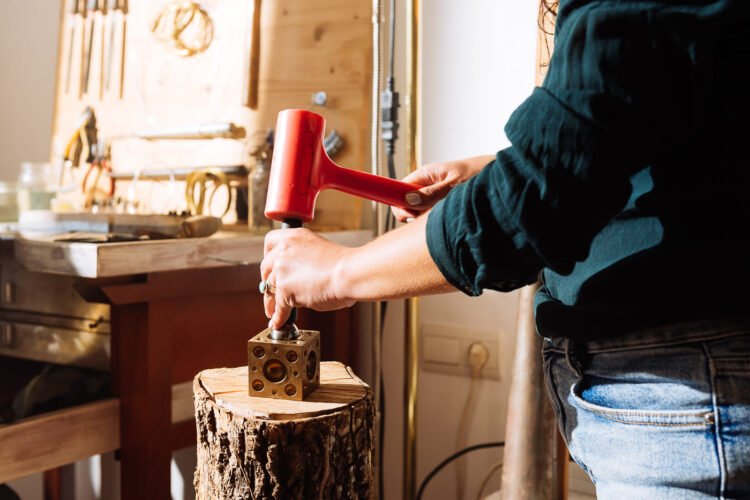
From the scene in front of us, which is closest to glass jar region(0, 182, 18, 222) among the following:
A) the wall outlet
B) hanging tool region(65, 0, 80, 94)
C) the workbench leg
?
hanging tool region(65, 0, 80, 94)

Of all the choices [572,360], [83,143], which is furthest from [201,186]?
[572,360]

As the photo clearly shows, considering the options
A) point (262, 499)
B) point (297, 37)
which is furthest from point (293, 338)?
point (297, 37)

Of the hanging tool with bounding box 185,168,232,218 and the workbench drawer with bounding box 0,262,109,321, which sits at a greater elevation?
the hanging tool with bounding box 185,168,232,218

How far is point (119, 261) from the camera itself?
3.68 feet

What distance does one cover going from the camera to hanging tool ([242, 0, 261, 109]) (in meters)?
1.79

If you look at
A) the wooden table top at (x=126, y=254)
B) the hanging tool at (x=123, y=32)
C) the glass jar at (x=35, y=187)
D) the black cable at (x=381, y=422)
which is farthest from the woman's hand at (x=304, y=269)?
the hanging tool at (x=123, y=32)

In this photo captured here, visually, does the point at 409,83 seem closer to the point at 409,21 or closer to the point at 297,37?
the point at 409,21

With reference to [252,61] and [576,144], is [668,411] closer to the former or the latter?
[576,144]

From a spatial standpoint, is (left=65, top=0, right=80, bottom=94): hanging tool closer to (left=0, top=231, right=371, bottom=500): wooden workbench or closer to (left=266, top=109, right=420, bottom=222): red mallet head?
(left=0, top=231, right=371, bottom=500): wooden workbench

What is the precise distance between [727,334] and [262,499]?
578 mm

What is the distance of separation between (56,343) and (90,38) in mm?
1185

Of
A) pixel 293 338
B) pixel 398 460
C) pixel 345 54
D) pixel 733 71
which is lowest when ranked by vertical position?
pixel 398 460

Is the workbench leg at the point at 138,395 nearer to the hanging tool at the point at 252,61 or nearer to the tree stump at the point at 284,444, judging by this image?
the tree stump at the point at 284,444

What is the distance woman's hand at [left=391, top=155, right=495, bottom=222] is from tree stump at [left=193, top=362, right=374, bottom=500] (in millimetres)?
268
